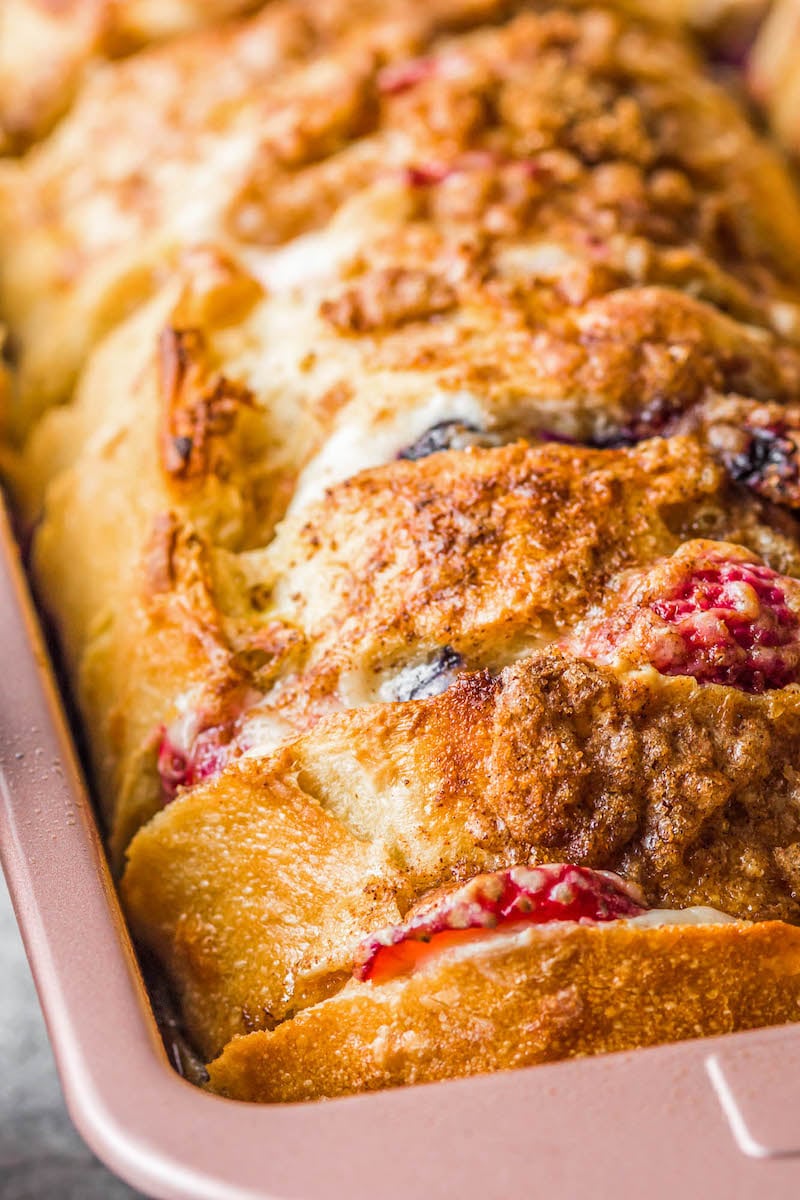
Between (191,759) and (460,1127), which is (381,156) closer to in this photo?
(191,759)

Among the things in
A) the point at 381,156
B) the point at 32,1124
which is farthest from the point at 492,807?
the point at 381,156

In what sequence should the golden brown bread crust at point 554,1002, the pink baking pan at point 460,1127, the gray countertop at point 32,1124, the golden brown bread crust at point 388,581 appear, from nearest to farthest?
1. the pink baking pan at point 460,1127
2. the golden brown bread crust at point 554,1002
3. the golden brown bread crust at point 388,581
4. the gray countertop at point 32,1124

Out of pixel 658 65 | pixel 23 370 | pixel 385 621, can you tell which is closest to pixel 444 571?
pixel 385 621

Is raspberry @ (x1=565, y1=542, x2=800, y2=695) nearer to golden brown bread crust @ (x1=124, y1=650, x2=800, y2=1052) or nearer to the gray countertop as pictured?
golden brown bread crust @ (x1=124, y1=650, x2=800, y2=1052)

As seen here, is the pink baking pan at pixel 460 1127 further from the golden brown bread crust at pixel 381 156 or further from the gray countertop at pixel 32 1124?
the golden brown bread crust at pixel 381 156

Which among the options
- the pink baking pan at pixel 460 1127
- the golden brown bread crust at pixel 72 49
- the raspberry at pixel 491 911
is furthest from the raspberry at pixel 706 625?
the golden brown bread crust at pixel 72 49

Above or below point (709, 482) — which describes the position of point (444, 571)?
below

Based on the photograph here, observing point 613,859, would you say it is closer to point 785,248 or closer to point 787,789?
point 787,789
